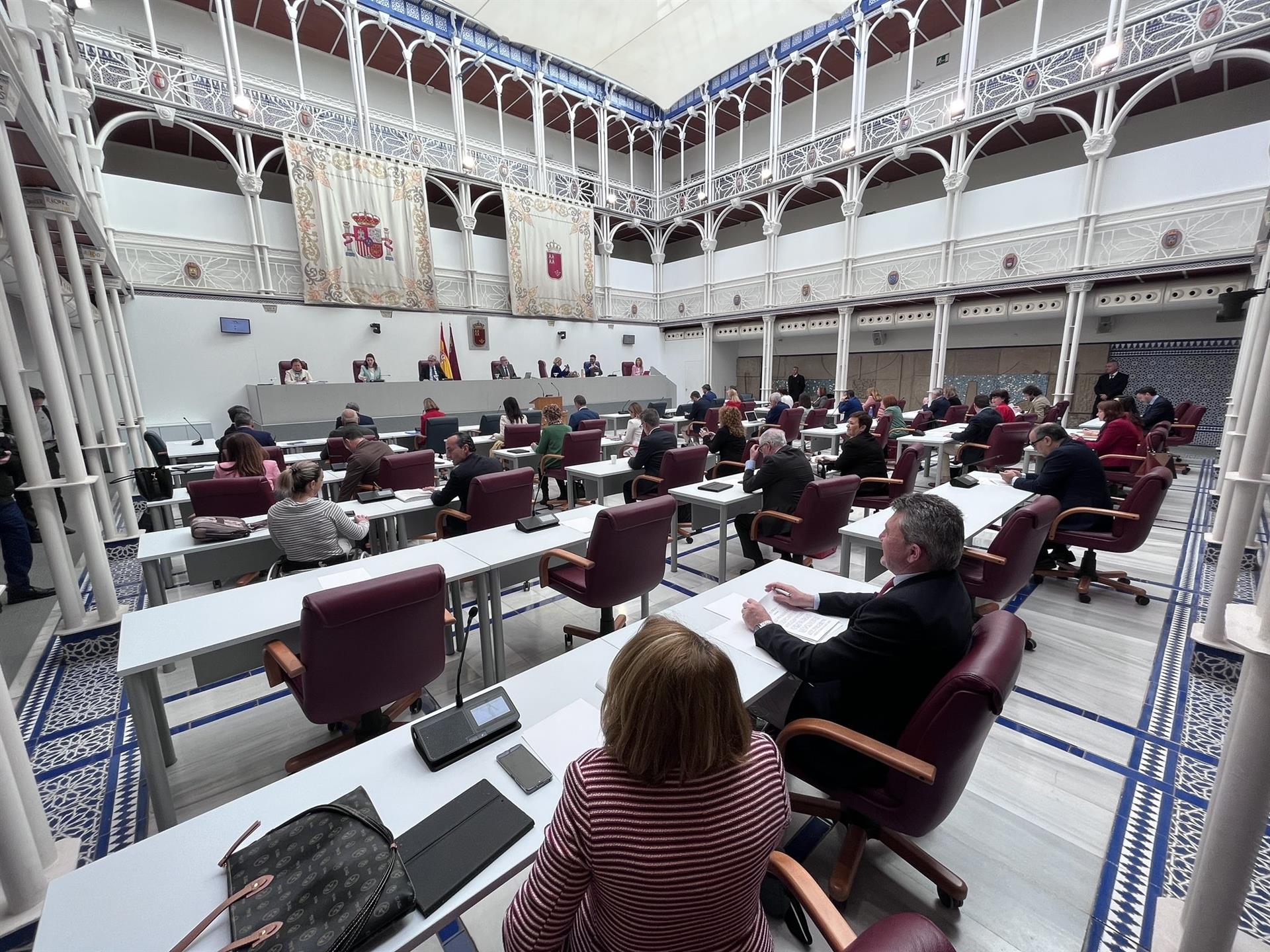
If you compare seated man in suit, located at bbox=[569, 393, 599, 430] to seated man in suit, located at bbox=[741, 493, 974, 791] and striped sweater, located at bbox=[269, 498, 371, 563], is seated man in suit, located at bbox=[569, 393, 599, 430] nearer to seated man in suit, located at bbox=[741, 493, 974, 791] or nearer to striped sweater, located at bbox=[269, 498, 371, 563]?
striped sweater, located at bbox=[269, 498, 371, 563]

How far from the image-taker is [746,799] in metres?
0.83

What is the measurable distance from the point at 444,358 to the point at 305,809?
1176 centimetres

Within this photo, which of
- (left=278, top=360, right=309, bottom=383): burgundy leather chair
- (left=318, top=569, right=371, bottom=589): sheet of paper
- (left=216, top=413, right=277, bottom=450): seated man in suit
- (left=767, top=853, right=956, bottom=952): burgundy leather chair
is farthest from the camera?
(left=278, top=360, right=309, bottom=383): burgundy leather chair

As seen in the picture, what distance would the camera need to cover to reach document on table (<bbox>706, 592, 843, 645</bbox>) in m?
1.83

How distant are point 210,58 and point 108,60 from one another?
9.25ft

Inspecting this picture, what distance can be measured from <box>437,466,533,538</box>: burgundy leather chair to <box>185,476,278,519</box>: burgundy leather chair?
1.22 metres

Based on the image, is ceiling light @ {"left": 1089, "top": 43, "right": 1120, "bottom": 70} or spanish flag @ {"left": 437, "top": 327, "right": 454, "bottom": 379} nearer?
ceiling light @ {"left": 1089, "top": 43, "right": 1120, "bottom": 70}

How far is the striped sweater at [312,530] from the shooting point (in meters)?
2.70

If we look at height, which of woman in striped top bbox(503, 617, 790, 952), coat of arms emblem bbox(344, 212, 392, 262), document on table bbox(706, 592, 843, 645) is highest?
coat of arms emblem bbox(344, 212, 392, 262)

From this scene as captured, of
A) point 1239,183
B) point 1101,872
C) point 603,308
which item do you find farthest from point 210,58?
point 1239,183

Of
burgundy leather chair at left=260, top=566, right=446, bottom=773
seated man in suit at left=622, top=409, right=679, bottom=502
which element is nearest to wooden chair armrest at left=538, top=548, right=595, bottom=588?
burgundy leather chair at left=260, top=566, right=446, bottom=773

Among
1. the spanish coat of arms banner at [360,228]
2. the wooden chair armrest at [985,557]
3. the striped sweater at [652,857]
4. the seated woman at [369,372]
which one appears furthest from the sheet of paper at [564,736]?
the spanish coat of arms banner at [360,228]

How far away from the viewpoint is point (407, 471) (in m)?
4.27

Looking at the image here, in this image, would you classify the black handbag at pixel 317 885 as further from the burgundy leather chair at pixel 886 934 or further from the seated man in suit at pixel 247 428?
the seated man in suit at pixel 247 428
